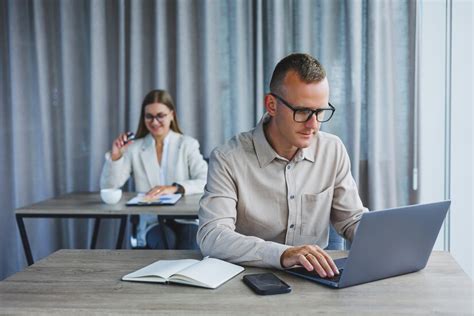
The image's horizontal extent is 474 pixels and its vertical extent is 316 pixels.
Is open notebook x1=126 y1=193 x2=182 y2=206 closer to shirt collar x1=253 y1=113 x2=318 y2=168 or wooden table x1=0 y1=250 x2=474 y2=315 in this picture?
shirt collar x1=253 y1=113 x2=318 y2=168

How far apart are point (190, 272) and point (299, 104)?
0.63 metres

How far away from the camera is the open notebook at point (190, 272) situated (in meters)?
1.38

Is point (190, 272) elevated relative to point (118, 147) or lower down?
lower down

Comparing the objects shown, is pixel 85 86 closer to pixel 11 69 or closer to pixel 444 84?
pixel 11 69

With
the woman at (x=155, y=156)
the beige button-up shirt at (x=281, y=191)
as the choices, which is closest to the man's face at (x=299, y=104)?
the beige button-up shirt at (x=281, y=191)

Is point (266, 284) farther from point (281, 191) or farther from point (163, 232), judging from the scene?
point (163, 232)

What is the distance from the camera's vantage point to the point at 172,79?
3906 mm

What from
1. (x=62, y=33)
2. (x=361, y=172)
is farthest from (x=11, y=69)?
(x=361, y=172)

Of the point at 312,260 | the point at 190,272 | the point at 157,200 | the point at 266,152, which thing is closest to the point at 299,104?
the point at 266,152

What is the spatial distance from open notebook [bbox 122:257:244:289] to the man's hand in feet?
0.46

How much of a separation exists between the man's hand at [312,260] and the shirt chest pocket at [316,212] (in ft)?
1.37

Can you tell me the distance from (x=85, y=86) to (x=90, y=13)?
0.51 m

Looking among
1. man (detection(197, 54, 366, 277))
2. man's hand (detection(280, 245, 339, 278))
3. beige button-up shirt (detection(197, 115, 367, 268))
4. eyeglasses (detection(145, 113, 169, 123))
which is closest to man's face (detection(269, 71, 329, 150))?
man (detection(197, 54, 366, 277))

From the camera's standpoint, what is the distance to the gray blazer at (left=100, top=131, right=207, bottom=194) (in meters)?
3.40
